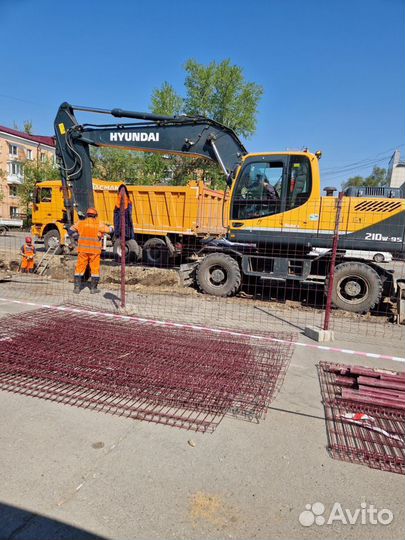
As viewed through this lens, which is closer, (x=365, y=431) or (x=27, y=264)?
(x=365, y=431)

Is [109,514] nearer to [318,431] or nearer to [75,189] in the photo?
[318,431]

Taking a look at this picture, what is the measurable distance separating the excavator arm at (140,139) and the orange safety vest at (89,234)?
3.03 m

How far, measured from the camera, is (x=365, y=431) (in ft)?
10.1

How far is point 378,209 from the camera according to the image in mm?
7379

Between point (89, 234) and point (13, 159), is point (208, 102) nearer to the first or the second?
point (13, 159)

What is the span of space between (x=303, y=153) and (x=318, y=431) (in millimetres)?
6055

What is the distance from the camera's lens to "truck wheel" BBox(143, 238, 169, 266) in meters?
12.1

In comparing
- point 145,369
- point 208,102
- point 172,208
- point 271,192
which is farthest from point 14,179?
point 145,369

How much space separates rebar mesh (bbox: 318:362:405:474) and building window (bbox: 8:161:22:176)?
46061mm

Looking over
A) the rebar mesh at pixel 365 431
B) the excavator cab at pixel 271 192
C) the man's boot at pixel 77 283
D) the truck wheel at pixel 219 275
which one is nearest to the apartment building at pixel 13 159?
the man's boot at pixel 77 283

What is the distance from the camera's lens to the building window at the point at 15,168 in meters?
41.4

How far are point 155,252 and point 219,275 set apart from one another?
13.6ft

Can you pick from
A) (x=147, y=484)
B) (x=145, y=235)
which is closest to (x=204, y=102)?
(x=145, y=235)

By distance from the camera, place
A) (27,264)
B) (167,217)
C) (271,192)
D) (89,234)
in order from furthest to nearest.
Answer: (167,217) → (27,264) → (271,192) → (89,234)
